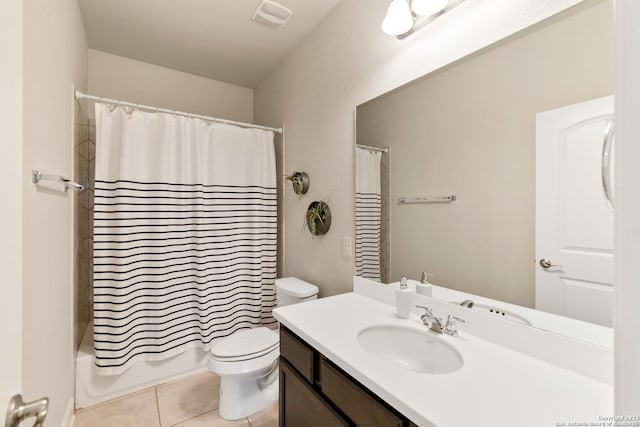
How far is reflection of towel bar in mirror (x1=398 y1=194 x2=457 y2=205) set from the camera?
123cm

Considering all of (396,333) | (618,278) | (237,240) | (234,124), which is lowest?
(396,333)

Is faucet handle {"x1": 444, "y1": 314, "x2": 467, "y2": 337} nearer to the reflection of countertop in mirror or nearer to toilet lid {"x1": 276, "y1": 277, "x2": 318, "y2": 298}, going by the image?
the reflection of countertop in mirror

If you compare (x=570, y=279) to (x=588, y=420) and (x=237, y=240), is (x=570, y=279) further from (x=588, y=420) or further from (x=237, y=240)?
(x=237, y=240)

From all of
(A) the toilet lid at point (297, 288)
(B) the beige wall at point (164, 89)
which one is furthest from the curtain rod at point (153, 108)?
(A) the toilet lid at point (297, 288)

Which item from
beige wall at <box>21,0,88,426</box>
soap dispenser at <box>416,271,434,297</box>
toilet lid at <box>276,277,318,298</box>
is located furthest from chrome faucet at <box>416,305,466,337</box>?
beige wall at <box>21,0,88,426</box>

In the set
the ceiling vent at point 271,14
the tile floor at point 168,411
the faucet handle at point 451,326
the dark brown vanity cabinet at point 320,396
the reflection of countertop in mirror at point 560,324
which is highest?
the ceiling vent at point 271,14

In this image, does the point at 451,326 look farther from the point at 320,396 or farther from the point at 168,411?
the point at 168,411

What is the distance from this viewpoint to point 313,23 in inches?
76.8

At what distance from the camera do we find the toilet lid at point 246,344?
5.49 feet

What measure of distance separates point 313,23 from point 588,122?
172 cm

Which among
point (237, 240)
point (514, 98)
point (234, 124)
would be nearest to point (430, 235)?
point (514, 98)

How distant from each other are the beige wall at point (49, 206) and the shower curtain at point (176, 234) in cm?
21

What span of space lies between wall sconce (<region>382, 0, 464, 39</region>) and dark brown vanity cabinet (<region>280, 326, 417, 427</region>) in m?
1.42

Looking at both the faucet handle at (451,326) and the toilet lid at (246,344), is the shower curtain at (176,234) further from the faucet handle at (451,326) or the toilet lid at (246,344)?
the faucet handle at (451,326)
